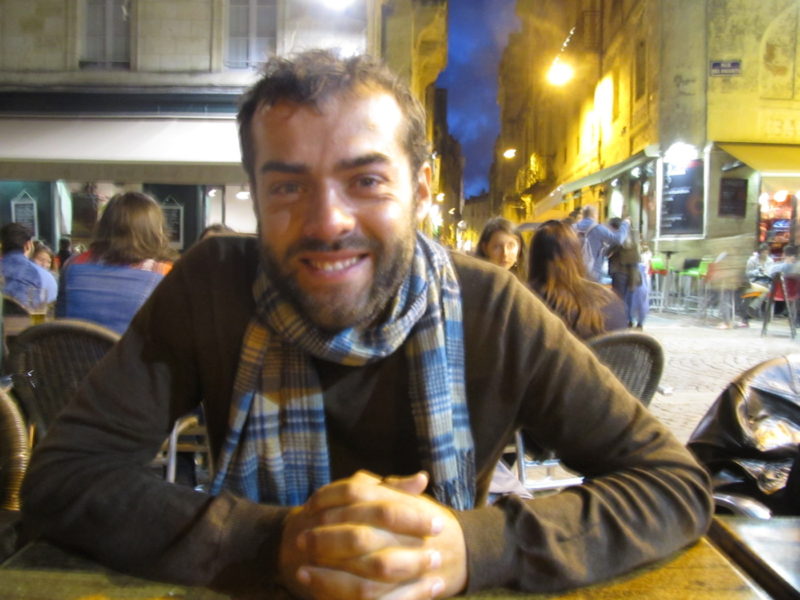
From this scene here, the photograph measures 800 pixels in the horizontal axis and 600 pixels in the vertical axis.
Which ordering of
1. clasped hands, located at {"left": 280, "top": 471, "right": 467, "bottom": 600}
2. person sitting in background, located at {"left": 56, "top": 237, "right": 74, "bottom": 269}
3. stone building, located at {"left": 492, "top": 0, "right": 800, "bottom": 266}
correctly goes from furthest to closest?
stone building, located at {"left": 492, "top": 0, "right": 800, "bottom": 266}, person sitting in background, located at {"left": 56, "top": 237, "right": 74, "bottom": 269}, clasped hands, located at {"left": 280, "top": 471, "right": 467, "bottom": 600}

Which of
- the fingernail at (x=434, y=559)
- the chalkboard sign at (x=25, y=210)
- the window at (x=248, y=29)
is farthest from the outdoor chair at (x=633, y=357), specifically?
the chalkboard sign at (x=25, y=210)

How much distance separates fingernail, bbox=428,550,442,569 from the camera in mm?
1081

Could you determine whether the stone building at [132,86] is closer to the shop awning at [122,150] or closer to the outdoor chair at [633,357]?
the shop awning at [122,150]

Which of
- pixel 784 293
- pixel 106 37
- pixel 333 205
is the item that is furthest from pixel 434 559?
pixel 106 37

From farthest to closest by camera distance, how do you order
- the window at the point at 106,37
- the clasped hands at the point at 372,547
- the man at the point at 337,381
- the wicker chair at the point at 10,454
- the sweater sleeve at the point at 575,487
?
the window at the point at 106,37 → the wicker chair at the point at 10,454 → the man at the point at 337,381 → the sweater sleeve at the point at 575,487 → the clasped hands at the point at 372,547

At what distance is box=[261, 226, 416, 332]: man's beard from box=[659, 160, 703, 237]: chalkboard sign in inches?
707

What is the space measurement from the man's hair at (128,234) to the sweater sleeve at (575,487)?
302cm

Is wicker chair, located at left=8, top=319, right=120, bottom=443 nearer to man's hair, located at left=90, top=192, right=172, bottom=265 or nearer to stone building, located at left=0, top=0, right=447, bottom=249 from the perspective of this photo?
man's hair, located at left=90, top=192, right=172, bottom=265

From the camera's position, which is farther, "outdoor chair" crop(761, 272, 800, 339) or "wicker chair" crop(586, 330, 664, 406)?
"outdoor chair" crop(761, 272, 800, 339)

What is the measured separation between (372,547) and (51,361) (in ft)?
8.31

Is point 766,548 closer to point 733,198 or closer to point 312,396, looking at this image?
point 312,396

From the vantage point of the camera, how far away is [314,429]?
1.52 metres

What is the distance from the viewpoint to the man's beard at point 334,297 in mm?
1469

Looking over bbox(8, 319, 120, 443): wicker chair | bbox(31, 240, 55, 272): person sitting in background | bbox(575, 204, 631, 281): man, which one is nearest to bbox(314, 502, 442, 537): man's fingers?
bbox(8, 319, 120, 443): wicker chair
